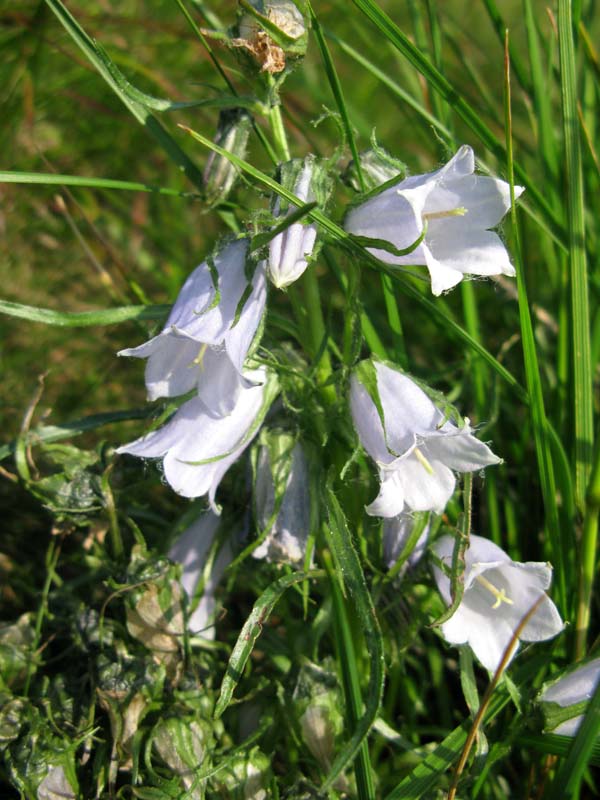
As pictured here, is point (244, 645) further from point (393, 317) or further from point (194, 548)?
point (393, 317)

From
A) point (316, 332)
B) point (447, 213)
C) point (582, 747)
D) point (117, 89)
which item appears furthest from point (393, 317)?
point (582, 747)

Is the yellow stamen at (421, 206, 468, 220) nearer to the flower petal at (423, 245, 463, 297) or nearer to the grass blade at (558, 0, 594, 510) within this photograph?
the flower petal at (423, 245, 463, 297)

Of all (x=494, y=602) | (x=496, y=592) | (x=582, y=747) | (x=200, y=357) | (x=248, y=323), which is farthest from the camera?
(x=494, y=602)

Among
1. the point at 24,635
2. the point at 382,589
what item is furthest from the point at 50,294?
the point at 382,589

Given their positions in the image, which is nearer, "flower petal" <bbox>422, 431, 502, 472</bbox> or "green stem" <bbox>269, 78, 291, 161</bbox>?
"flower petal" <bbox>422, 431, 502, 472</bbox>

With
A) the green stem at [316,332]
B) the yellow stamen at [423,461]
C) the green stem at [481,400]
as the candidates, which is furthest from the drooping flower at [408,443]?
the green stem at [481,400]

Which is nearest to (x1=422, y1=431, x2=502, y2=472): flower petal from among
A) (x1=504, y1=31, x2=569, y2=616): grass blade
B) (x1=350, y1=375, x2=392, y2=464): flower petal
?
(x1=350, y1=375, x2=392, y2=464): flower petal
